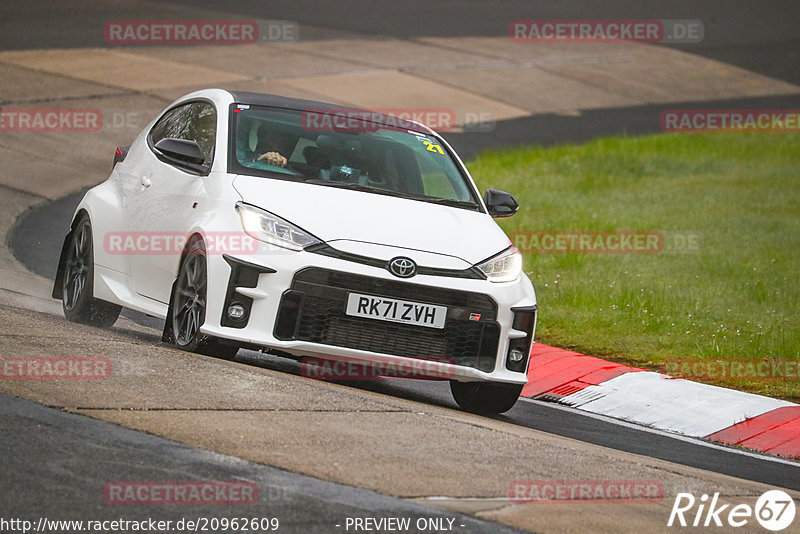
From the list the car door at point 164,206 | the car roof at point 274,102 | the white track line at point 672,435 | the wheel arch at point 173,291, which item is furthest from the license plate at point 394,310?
the white track line at point 672,435

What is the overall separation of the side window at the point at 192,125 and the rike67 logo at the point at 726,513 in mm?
3693

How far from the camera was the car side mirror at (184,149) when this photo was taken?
27.0 ft

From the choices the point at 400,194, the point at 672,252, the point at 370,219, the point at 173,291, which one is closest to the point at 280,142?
the point at 400,194

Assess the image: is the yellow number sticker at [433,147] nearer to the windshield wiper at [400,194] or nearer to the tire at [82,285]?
the windshield wiper at [400,194]

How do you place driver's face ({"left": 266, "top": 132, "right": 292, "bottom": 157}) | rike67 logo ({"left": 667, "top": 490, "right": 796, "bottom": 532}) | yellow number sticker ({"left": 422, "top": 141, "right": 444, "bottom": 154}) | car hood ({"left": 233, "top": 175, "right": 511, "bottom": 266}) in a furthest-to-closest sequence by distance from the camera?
yellow number sticker ({"left": 422, "top": 141, "right": 444, "bottom": 154})
driver's face ({"left": 266, "top": 132, "right": 292, "bottom": 157})
car hood ({"left": 233, "top": 175, "right": 511, "bottom": 266})
rike67 logo ({"left": 667, "top": 490, "right": 796, "bottom": 532})

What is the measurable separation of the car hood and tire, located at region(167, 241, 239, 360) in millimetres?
454

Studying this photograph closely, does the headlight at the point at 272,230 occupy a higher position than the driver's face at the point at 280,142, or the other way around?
the driver's face at the point at 280,142

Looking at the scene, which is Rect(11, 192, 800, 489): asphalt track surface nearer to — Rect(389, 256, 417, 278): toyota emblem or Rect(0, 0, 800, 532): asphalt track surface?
→ Rect(0, 0, 800, 532): asphalt track surface

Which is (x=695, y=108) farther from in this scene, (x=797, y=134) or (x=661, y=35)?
(x=661, y=35)

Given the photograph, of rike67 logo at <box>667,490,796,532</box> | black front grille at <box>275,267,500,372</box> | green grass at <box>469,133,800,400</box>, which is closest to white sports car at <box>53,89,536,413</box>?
black front grille at <box>275,267,500,372</box>

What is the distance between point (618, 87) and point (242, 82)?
921 cm

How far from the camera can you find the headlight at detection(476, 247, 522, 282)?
790cm

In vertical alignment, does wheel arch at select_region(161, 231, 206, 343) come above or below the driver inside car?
below

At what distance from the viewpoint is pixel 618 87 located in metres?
28.9
